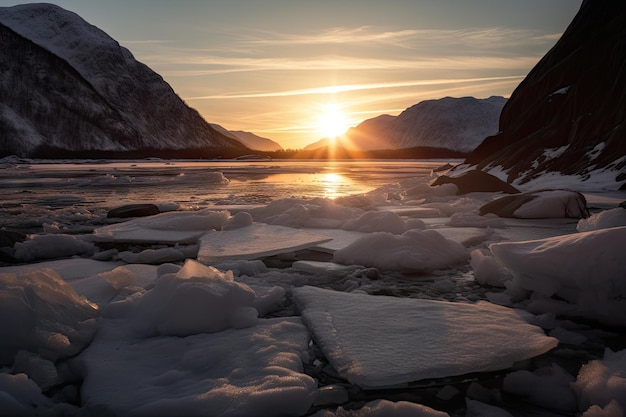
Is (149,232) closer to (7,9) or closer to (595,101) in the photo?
(595,101)

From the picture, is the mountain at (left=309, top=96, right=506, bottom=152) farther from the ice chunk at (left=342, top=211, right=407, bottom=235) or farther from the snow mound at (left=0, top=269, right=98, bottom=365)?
the snow mound at (left=0, top=269, right=98, bottom=365)

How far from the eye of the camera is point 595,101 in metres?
17.1

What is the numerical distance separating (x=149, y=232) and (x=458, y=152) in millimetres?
163889

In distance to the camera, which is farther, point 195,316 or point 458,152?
point 458,152

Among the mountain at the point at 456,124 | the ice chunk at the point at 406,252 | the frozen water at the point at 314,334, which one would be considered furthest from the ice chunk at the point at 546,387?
the mountain at the point at 456,124

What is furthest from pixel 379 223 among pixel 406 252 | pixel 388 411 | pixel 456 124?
pixel 456 124

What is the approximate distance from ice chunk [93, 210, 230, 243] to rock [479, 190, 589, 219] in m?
5.66

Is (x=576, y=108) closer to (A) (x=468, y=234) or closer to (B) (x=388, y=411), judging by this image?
(A) (x=468, y=234)

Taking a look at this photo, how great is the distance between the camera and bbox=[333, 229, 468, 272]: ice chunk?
4863mm

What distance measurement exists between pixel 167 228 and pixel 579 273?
6225 millimetres

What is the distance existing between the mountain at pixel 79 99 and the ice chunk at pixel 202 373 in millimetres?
106168

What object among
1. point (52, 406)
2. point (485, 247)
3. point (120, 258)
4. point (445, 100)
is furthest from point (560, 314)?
point (445, 100)

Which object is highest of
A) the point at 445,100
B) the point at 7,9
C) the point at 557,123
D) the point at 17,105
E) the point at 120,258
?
the point at 7,9

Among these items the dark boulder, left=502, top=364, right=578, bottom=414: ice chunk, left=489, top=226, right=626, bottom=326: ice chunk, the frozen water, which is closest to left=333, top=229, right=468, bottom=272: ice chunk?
the frozen water
